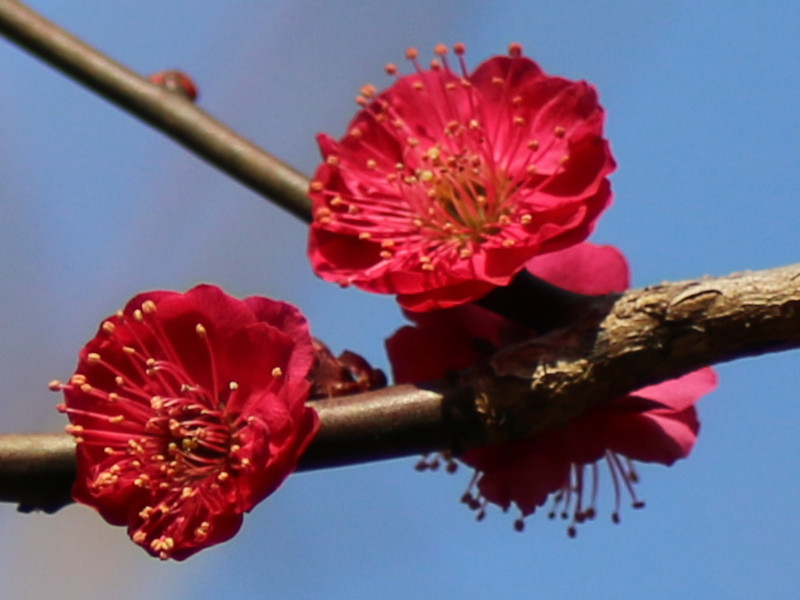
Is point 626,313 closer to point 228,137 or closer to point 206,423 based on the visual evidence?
point 206,423

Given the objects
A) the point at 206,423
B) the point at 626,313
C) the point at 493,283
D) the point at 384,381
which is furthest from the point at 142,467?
the point at 626,313

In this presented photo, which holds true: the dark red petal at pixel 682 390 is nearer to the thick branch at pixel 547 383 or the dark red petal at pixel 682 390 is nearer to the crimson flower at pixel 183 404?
the thick branch at pixel 547 383

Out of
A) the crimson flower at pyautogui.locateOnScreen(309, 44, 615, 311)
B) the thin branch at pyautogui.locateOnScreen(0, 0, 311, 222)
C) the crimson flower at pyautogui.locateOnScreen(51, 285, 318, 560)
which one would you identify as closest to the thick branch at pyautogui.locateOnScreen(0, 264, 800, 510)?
the crimson flower at pyautogui.locateOnScreen(51, 285, 318, 560)

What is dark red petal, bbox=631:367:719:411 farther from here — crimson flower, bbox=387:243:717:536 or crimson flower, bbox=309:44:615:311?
crimson flower, bbox=309:44:615:311

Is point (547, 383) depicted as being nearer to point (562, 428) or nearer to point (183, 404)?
point (562, 428)

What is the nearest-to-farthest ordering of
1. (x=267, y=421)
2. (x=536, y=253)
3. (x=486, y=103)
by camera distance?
(x=267, y=421) → (x=536, y=253) → (x=486, y=103)

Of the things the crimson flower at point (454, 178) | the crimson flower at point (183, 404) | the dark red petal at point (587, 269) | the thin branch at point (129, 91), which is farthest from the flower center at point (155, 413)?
the dark red petal at point (587, 269)

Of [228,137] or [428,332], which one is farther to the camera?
[228,137]
